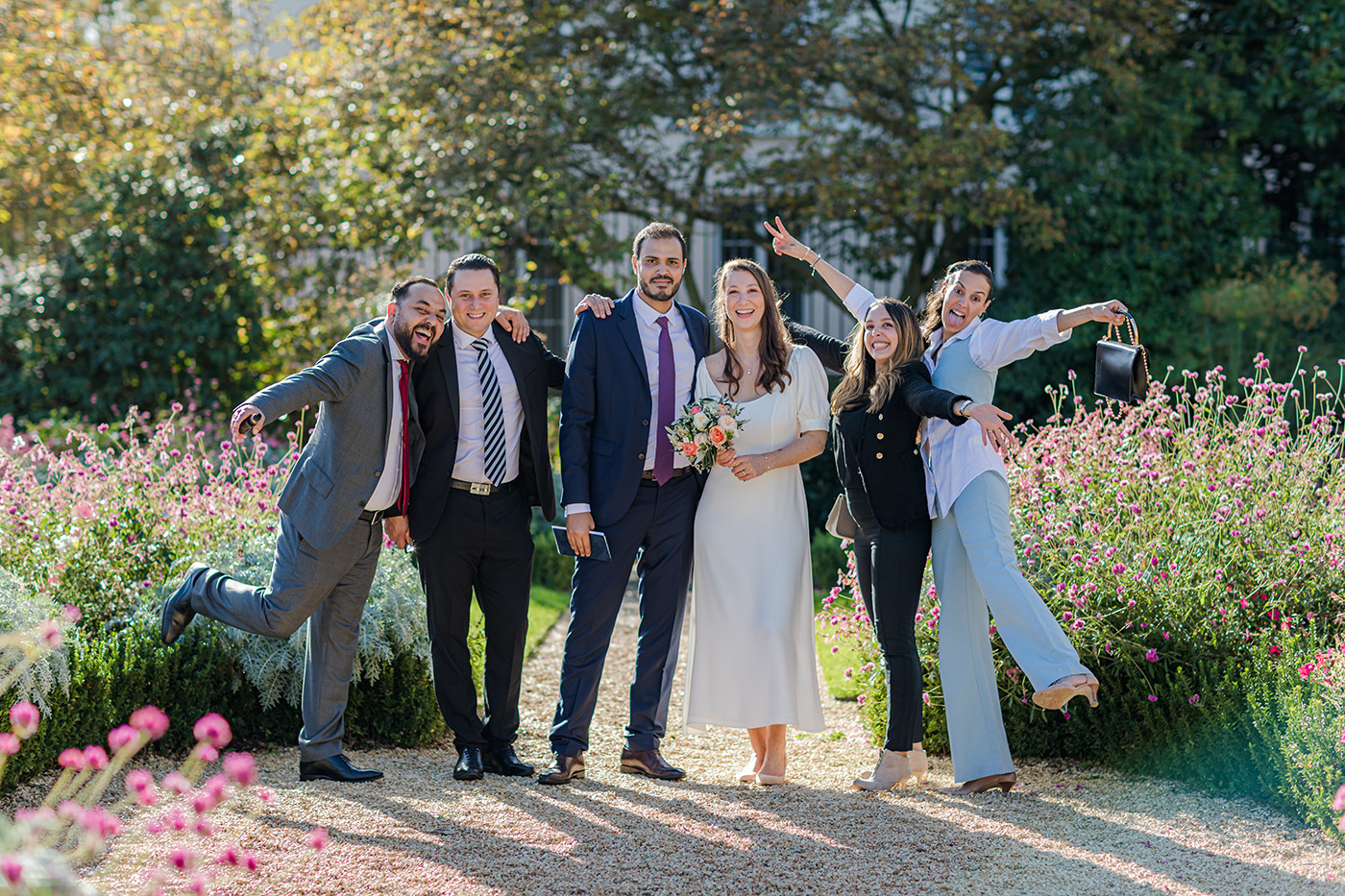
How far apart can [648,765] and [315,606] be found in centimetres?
138

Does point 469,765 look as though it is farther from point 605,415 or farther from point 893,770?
point 893,770

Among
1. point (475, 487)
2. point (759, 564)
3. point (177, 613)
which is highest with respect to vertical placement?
point (475, 487)

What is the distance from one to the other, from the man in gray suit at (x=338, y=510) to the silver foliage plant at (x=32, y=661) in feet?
1.62

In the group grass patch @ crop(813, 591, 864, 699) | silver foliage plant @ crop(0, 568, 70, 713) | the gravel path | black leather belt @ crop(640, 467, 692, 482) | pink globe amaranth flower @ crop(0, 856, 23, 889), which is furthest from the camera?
grass patch @ crop(813, 591, 864, 699)

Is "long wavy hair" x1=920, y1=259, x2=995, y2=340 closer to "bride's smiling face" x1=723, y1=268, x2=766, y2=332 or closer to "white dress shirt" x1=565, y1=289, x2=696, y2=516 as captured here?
"bride's smiling face" x1=723, y1=268, x2=766, y2=332

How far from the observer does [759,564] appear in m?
4.58

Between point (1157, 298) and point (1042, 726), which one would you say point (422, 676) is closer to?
point (1042, 726)

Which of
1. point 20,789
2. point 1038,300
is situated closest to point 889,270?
point 1038,300

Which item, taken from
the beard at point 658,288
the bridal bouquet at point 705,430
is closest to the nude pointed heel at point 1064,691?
the bridal bouquet at point 705,430

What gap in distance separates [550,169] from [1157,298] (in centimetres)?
604

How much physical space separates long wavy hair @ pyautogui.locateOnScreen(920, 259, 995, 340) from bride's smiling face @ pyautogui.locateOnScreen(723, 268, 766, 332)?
67 centimetres

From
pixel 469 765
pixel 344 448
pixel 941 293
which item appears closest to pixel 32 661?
pixel 344 448

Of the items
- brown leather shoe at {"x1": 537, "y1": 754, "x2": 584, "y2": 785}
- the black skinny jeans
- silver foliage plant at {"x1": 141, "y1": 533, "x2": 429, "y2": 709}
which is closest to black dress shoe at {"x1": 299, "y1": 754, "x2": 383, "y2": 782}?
silver foliage plant at {"x1": 141, "y1": 533, "x2": 429, "y2": 709}

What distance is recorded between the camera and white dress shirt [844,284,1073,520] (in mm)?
4328
